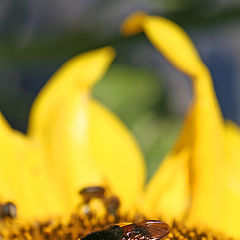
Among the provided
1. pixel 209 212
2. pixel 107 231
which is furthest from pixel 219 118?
pixel 107 231

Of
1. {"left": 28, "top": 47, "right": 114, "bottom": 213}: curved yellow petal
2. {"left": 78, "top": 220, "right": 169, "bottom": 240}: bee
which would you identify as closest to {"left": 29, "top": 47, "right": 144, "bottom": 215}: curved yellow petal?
{"left": 28, "top": 47, "right": 114, "bottom": 213}: curved yellow petal

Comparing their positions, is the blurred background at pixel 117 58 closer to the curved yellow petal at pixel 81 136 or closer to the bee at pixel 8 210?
the curved yellow petal at pixel 81 136

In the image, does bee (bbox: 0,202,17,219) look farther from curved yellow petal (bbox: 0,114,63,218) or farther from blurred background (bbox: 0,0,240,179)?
blurred background (bbox: 0,0,240,179)

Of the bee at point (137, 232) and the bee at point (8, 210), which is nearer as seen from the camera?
the bee at point (137, 232)

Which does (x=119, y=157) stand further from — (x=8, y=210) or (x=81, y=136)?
(x=8, y=210)

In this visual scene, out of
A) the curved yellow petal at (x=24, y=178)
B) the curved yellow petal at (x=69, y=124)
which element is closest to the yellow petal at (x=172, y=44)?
the curved yellow petal at (x=69, y=124)

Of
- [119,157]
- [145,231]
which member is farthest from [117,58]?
[145,231]
